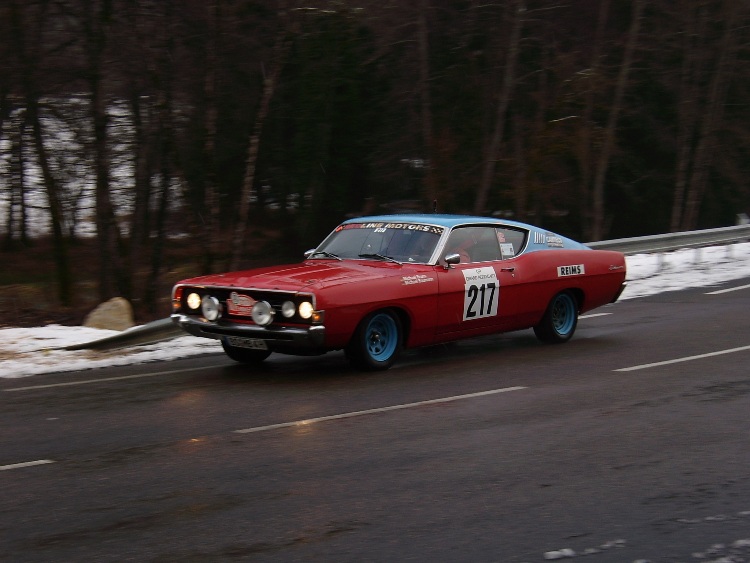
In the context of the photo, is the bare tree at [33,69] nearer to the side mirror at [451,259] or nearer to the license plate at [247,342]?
the license plate at [247,342]

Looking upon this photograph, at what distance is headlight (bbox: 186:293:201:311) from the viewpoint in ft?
31.8

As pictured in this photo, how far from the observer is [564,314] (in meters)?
11.8

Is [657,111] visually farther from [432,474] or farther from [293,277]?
[432,474]

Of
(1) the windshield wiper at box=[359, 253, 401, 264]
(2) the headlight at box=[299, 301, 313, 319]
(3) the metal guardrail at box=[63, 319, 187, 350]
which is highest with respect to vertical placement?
(1) the windshield wiper at box=[359, 253, 401, 264]

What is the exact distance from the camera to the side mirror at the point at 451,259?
1001 cm

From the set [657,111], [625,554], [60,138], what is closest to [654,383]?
[625,554]

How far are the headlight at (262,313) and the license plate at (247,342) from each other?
167mm

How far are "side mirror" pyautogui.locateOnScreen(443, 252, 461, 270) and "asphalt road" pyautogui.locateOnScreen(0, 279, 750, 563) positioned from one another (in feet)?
3.22

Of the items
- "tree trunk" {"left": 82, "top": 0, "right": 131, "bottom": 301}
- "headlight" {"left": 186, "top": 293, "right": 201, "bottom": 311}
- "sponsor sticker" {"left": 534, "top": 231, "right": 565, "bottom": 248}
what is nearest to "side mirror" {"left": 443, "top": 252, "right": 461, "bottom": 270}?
"sponsor sticker" {"left": 534, "top": 231, "right": 565, "bottom": 248}

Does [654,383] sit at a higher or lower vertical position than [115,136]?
lower

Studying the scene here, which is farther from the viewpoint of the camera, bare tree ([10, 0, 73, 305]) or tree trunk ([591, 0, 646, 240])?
tree trunk ([591, 0, 646, 240])

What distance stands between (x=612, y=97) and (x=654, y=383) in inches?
1162

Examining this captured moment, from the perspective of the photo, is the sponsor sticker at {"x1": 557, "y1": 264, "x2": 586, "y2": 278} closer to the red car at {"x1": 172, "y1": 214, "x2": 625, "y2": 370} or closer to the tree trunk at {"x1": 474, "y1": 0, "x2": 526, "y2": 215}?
the red car at {"x1": 172, "y1": 214, "x2": 625, "y2": 370}

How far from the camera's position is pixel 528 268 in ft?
36.2
